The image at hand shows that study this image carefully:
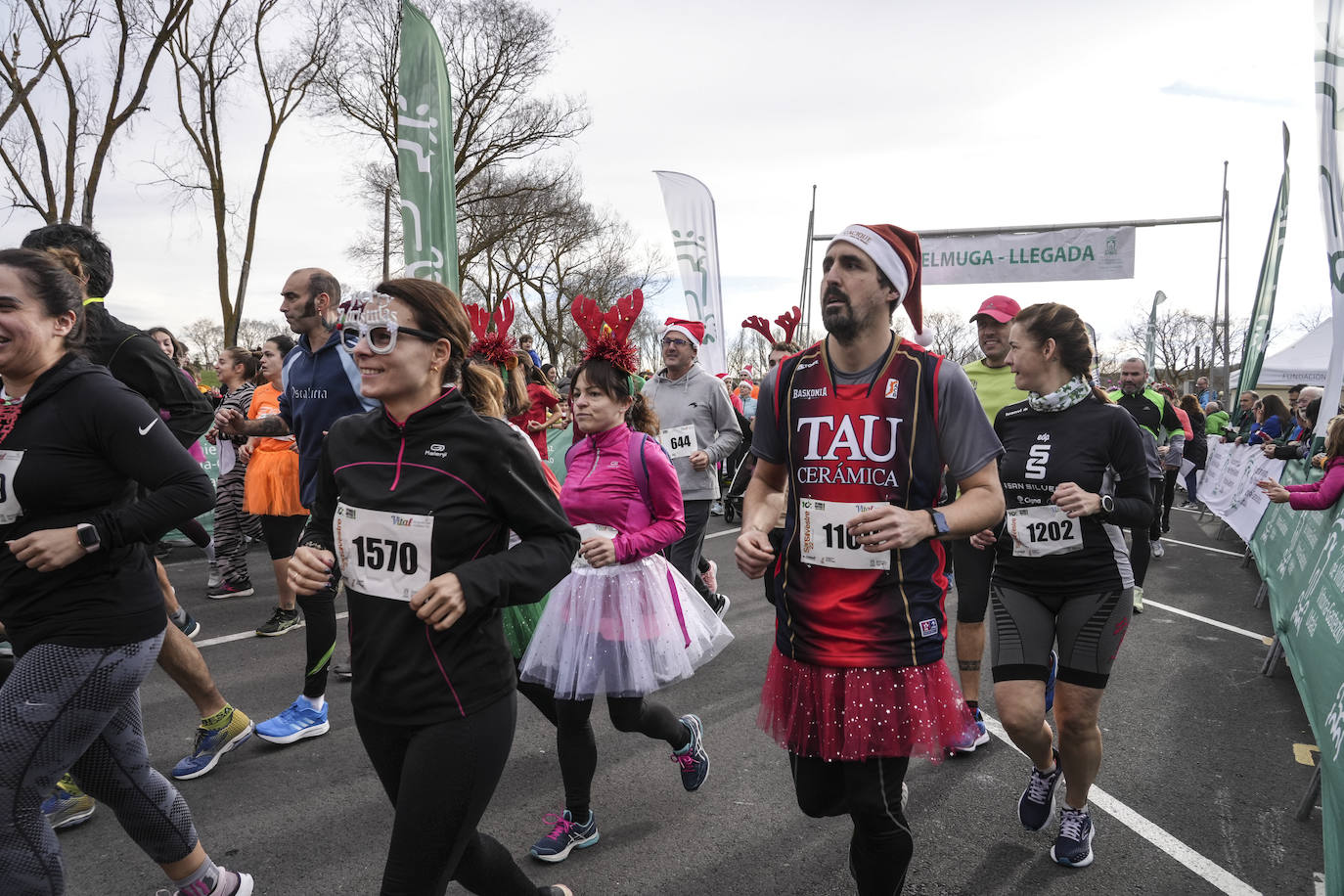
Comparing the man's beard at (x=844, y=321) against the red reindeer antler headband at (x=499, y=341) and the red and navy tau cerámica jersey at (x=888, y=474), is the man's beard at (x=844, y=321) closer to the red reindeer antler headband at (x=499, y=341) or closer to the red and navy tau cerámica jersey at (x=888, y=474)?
the red and navy tau cerámica jersey at (x=888, y=474)

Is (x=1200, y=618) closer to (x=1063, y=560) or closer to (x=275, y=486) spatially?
(x=1063, y=560)

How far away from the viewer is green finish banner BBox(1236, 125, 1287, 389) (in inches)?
310

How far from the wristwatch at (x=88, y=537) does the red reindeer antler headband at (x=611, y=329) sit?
6.77ft

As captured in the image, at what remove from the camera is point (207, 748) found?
3936mm

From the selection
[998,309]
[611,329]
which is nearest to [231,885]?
[611,329]

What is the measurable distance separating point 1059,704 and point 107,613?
3.23 m

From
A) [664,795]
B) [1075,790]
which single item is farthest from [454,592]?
[1075,790]

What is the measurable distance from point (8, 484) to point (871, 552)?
7.69ft

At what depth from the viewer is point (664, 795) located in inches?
148

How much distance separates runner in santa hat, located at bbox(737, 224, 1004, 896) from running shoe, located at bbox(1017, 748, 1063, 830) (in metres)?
1.31

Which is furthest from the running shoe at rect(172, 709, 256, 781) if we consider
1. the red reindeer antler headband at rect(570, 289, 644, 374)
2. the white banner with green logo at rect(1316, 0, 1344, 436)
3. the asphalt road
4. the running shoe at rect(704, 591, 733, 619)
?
the white banner with green logo at rect(1316, 0, 1344, 436)

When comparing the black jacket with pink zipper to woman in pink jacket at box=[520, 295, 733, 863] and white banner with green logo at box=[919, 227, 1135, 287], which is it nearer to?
woman in pink jacket at box=[520, 295, 733, 863]

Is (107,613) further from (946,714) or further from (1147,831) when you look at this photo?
(1147,831)

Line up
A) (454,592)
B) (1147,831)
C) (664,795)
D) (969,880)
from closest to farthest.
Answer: (454,592) → (969,880) → (1147,831) → (664,795)
